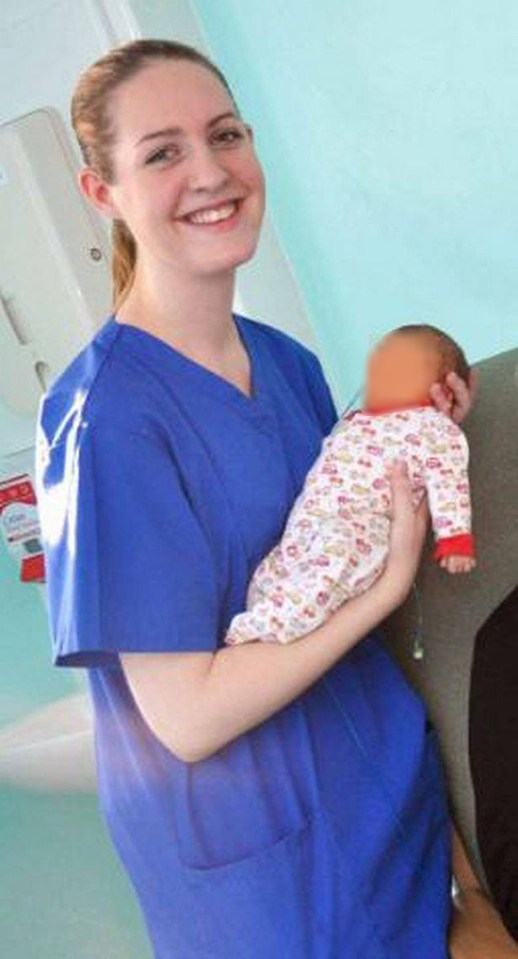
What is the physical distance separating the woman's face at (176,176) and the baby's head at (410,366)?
243mm

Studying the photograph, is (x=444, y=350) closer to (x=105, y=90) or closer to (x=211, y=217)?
(x=211, y=217)

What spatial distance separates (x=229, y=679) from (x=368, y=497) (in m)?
0.27

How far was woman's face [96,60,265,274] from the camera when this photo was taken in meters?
1.02

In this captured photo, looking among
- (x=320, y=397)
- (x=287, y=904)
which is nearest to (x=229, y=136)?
(x=320, y=397)

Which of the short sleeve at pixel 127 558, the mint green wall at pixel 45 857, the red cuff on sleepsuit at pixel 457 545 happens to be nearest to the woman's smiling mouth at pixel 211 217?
the short sleeve at pixel 127 558

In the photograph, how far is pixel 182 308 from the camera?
1076mm

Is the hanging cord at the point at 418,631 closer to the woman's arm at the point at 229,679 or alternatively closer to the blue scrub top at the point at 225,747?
the blue scrub top at the point at 225,747

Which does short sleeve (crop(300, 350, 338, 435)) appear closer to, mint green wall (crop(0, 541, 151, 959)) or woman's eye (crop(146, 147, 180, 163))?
woman's eye (crop(146, 147, 180, 163))

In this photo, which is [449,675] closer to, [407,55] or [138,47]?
[138,47]

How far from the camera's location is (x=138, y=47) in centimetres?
107

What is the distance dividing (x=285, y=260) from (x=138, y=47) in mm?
1262

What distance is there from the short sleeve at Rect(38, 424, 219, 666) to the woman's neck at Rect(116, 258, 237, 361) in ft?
0.55

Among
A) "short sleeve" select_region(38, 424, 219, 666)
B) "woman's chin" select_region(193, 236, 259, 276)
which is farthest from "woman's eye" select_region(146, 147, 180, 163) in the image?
"short sleeve" select_region(38, 424, 219, 666)

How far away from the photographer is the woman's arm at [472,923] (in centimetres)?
105
